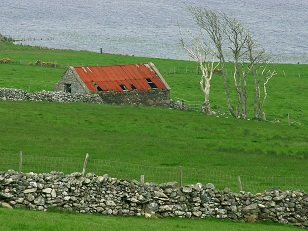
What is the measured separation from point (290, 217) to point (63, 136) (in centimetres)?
1808

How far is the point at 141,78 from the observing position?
7519cm

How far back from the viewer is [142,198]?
33.6 m

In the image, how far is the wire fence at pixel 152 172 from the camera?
125 feet

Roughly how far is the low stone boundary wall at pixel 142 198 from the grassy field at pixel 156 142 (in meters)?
1.04

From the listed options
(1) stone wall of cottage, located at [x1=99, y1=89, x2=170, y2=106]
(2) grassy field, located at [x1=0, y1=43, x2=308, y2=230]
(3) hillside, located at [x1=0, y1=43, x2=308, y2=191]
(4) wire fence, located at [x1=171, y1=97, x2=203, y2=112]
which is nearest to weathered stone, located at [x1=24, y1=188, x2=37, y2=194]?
(2) grassy field, located at [x1=0, y1=43, x2=308, y2=230]

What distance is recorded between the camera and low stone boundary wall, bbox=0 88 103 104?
64062mm

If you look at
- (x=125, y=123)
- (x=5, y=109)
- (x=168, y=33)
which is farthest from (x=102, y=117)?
(x=168, y=33)

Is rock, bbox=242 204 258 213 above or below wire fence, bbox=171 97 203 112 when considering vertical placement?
below

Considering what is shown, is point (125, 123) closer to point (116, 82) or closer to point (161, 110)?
point (161, 110)

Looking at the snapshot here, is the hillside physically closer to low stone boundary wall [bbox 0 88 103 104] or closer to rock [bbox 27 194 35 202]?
low stone boundary wall [bbox 0 88 103 104]

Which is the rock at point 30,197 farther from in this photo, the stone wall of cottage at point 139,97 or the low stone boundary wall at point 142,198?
the stone wall of cottage at point 139,97

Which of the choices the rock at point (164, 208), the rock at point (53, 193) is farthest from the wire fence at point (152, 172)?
the rock at point (53, 193)

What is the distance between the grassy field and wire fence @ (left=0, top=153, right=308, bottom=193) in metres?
0.06

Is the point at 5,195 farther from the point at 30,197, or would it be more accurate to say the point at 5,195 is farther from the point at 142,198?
the point at 142,198
